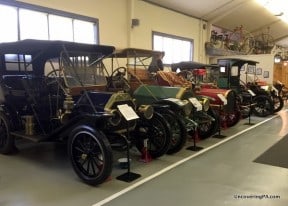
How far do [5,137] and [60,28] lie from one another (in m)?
3.41

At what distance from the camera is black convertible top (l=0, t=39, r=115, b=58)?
4.37 metres

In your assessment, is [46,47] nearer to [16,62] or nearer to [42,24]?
[16,62]

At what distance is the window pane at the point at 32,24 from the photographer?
6.60 metres

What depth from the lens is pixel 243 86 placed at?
30.4 feet

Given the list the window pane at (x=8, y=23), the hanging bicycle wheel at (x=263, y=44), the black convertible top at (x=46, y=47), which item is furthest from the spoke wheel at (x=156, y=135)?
the hanging bicycle wheel at (x=263, y=44)

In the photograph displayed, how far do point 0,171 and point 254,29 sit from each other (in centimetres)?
1681

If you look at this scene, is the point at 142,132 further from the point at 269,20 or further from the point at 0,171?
the point at 269,20

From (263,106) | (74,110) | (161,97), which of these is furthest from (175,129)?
(263,106)

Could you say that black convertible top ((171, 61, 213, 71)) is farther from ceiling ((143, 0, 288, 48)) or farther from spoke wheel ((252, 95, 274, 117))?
ceiling ((143, 0, 288, 48))

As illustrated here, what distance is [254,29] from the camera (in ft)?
57.5

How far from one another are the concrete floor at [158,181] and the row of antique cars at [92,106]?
0.88ft

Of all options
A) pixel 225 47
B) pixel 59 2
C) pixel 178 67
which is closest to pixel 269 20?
pixel 225 47

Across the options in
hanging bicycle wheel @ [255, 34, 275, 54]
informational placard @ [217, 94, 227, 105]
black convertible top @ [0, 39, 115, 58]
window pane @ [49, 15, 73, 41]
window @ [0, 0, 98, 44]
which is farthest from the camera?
hanging bicycle wheel @ [255, 34, 275, 54]

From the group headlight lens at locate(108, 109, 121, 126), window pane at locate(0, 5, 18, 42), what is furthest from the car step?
window pane at locate(0, 5, 18, 42)
